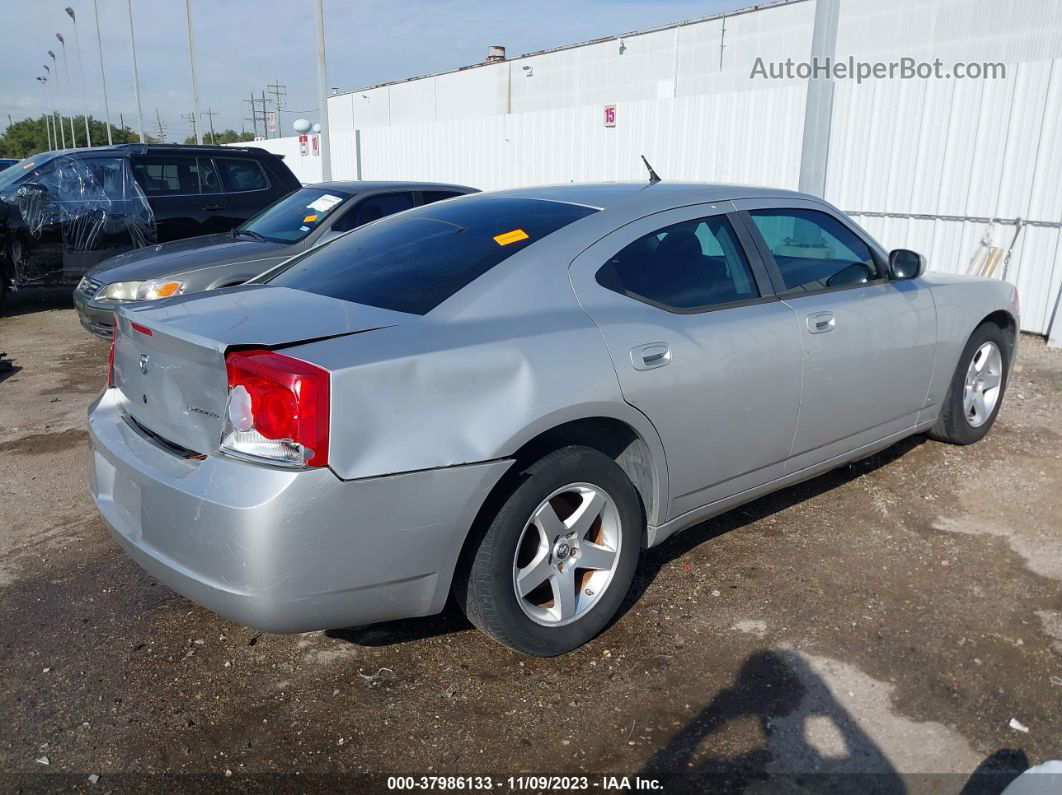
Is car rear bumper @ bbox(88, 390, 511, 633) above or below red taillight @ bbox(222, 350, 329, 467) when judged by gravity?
below

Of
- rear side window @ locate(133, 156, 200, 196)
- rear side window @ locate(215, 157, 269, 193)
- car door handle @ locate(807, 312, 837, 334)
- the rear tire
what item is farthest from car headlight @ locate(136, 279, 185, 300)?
the rear tire

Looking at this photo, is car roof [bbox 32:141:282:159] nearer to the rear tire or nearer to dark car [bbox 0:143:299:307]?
dark car [bbox 0:143:299:307]

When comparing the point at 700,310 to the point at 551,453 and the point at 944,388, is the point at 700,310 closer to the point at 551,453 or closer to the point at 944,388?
the point at 551,453

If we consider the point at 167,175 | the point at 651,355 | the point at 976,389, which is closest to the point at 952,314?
the point at 976,389

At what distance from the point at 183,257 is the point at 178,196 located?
3478 millimetres

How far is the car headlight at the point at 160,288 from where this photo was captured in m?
6.66

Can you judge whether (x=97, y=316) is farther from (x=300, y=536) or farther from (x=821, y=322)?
(x=821, y=322)

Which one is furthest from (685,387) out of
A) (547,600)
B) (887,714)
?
(887,714)

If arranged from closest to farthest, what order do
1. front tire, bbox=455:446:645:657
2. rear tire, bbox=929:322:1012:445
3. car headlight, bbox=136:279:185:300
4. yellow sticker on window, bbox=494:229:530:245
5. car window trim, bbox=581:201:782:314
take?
front tire, bbox=455:446:645:657
yellow sticker on window, bbox=494:229:530:245
car window trim, bbox=581:201:782:314
rear tire, bbox=929:322:1012:445
car headlight, bbox=136:279:185:300

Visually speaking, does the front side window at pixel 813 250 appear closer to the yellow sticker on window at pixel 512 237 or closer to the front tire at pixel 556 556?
the yellow sticker on window at pixel 512 237

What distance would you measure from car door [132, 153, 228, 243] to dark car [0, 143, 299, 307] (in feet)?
0.04

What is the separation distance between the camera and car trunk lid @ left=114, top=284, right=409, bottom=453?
264 cm

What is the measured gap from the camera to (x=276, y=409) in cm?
248

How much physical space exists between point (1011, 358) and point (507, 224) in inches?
147
